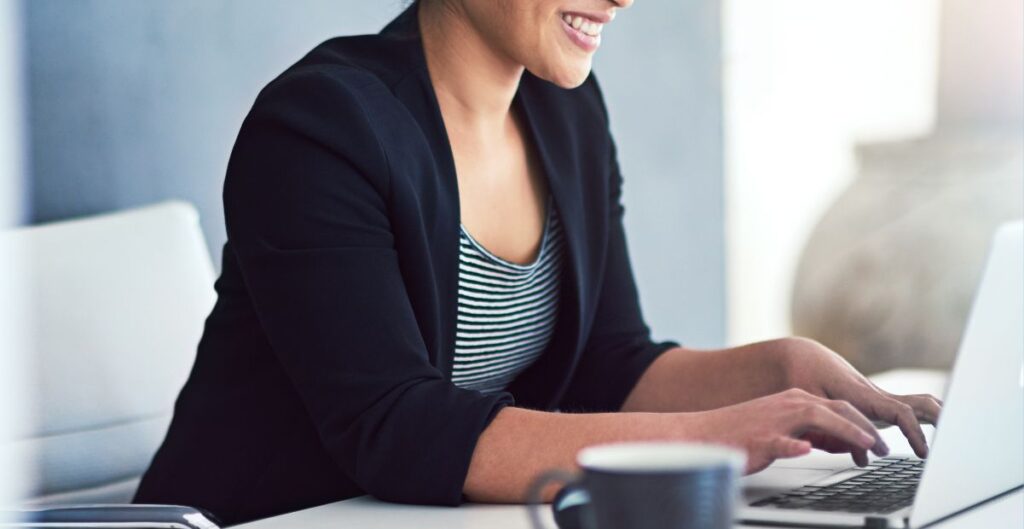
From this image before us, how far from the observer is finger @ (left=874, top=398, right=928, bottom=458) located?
38.6 inches

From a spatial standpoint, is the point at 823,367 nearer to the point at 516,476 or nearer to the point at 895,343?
the point at 516,476

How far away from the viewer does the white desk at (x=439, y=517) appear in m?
0.83

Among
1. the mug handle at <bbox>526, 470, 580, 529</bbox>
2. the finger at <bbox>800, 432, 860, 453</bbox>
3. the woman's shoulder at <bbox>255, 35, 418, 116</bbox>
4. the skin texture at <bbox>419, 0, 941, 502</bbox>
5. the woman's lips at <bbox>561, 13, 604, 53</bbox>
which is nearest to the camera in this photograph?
the mug handle at <bbox>526, 470, 580, 529</bbox>

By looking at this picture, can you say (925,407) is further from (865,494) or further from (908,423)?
(865,494)

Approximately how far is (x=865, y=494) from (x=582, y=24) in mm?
652

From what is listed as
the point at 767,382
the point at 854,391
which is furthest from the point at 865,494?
the point at 767,382

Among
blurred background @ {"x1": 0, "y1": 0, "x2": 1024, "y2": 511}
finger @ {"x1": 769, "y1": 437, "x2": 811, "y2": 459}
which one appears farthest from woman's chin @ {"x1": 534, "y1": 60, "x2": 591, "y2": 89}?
blurred background @ {"x1": 0, "y1": 0, "x2": 1024, "y2": 511}

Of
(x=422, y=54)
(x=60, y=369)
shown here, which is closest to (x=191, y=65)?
(x=60, y=369)

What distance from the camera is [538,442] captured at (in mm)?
947

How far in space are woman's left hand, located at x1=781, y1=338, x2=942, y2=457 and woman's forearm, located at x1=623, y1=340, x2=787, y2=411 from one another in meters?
0.02

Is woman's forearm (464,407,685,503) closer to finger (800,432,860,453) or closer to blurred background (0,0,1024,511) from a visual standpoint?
finger (800,432,860,453)

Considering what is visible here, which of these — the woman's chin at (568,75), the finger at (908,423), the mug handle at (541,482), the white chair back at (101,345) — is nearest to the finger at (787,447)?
the finger at (908,423)

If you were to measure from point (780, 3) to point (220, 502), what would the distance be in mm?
3101

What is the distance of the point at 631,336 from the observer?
58.6 inches
